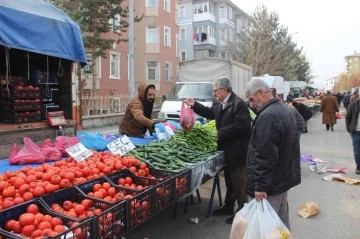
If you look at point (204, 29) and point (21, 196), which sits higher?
point (204, 29)

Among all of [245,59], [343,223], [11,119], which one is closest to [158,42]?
[245,59]

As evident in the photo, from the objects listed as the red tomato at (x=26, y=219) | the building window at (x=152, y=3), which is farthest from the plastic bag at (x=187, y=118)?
the building window at (x=152, y=3)

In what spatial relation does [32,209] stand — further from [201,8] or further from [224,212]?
[201,8]

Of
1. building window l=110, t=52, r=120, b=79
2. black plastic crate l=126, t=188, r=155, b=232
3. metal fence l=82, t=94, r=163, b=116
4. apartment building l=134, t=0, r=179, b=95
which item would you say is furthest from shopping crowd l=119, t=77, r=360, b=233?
apartment building l=134, t=0, r=179, b=95

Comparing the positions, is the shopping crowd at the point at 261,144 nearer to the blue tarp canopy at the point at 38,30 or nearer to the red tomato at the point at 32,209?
the red tomato at the point at 32,209

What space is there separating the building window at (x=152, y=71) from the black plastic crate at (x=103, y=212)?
28418 millimetres

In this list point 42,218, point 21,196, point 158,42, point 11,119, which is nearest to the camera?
point 42,218

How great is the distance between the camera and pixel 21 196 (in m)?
2.99

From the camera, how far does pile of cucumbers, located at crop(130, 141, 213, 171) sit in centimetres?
430

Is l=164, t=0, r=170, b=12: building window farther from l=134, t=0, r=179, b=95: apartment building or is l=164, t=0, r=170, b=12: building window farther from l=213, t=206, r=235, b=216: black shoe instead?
l=213, t=206, r=235, b=216: black shoe

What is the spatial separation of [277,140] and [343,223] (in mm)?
2805

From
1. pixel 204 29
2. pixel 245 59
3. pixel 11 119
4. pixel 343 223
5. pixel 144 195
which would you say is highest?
pixel 204 29

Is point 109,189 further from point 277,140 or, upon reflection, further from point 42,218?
point 277,140

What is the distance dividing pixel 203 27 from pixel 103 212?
141ft
